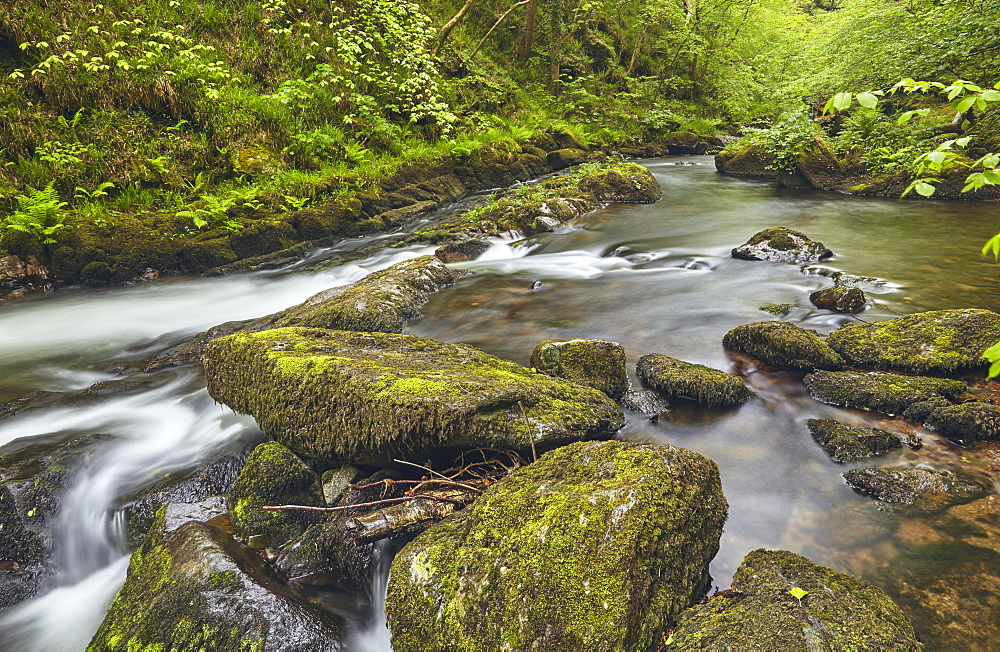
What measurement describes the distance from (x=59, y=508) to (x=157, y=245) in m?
6.57

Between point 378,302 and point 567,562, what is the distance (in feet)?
15.6

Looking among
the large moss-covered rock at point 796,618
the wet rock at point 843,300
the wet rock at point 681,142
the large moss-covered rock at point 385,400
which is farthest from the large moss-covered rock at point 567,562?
the wet rock at point 681,142

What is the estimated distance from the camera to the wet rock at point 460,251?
9430mm

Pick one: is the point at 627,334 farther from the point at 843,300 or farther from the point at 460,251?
the point at 460,251

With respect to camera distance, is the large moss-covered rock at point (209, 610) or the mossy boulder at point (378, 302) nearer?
the large moss-covered rock at point (209, 610)

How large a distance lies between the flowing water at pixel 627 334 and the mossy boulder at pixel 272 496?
0.73 m

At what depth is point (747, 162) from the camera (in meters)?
16.1

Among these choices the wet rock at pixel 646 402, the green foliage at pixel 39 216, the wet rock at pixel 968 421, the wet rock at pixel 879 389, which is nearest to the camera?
the wet rock at pixel 968 421

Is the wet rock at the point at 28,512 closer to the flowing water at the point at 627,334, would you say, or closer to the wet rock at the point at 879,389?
the flowing water at the point at 627,334

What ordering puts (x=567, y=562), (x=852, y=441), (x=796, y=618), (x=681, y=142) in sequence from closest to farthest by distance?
1. (x=796, y=618)
2. (x=567, y=562)
3. (x=852, y=441)
4. (x=681, y=142)

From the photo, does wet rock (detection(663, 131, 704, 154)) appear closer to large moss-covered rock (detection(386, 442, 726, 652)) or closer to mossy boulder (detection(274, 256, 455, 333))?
mossy boulder (detection(274, 256, 455, 333))

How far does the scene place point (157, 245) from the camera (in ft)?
28.7

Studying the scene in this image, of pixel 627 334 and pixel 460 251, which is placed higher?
pixel 460 251

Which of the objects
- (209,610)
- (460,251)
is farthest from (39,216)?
(209,610)
